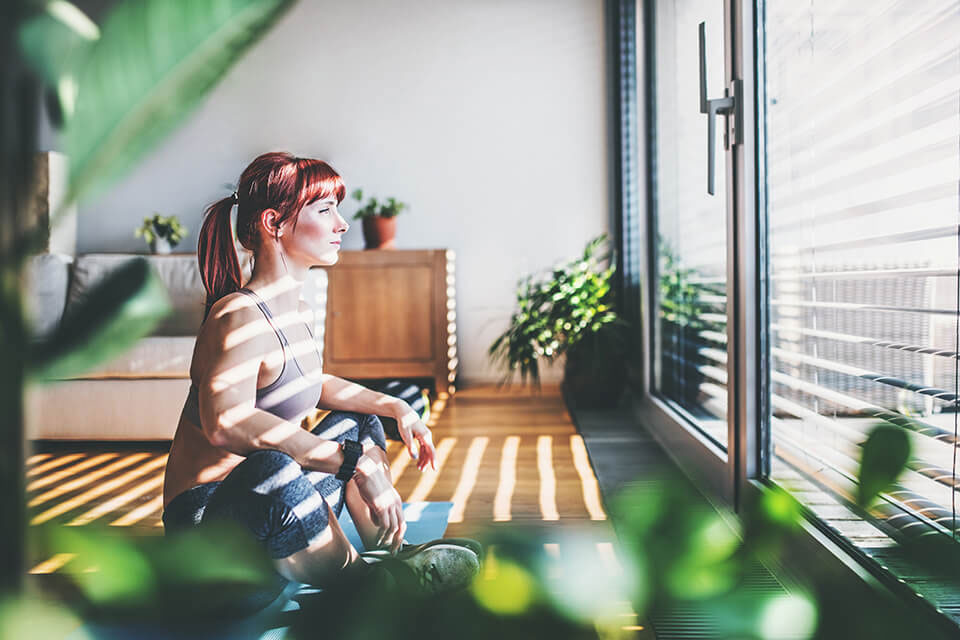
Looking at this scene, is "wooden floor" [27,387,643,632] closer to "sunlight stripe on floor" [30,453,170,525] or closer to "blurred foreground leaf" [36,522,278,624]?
"sunlight stripe on floor" [30,453,170,525]

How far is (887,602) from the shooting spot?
0.61ft

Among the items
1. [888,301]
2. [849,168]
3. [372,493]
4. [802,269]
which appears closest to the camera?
[888,301]

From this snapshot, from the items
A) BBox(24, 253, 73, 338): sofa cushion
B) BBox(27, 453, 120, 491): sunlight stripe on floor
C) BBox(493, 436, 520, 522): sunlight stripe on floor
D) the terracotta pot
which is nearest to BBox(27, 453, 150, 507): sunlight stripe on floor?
BBox(27, 453, 120, 491): sunlight stripe on floor

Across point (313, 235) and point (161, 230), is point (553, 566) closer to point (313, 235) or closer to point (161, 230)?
point (313, 235)

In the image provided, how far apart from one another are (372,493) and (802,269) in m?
1.07

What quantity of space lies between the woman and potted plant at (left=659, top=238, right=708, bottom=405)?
49.7 inches

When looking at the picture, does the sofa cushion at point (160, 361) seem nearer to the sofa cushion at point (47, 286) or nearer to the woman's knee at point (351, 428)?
the sofa cushion at point (47, 286)

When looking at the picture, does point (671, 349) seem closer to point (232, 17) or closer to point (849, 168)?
point (849, 168)

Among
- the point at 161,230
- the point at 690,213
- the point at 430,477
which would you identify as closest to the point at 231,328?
the point at 430,477

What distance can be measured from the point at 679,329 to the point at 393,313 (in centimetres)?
177

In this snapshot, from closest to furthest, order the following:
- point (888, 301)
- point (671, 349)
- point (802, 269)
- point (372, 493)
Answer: point (888, 301)
point (372, 493)
point (802, 269)
point (671, 349)

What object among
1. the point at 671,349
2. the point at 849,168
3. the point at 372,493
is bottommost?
the point at 372,493

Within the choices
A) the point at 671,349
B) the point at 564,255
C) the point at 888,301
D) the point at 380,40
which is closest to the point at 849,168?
the point at 888,301

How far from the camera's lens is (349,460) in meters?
1.41
